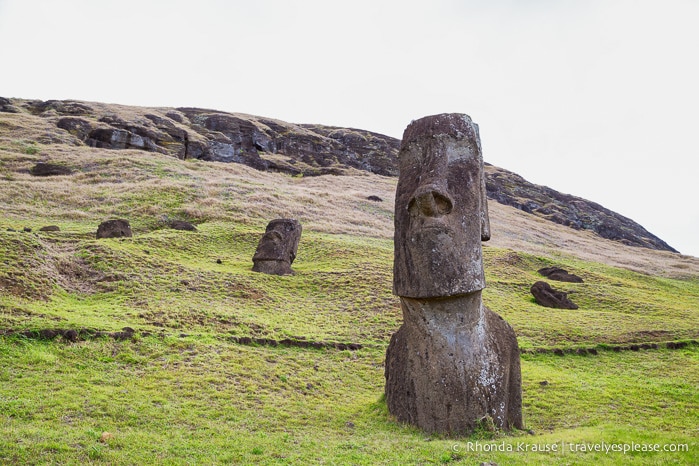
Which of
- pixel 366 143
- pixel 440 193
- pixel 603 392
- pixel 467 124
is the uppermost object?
pixel 366 143

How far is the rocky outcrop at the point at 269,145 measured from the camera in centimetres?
7462

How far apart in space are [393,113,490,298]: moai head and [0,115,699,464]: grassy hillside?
2532 mm

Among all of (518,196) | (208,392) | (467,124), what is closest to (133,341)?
(208,392)

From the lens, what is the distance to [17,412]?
7570mm

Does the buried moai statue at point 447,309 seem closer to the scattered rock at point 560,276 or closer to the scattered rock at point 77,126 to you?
the scattered rock at point 560,276

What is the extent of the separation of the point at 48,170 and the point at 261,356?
44.2 m

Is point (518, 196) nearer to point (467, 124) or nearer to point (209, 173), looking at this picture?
point (209, 173)

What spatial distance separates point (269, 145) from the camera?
99875mm

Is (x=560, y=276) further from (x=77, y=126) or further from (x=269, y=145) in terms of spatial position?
(x=269, y=145)

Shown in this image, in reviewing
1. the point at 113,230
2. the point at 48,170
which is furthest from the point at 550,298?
the point at 48,170

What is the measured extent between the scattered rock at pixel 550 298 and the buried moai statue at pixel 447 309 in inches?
606

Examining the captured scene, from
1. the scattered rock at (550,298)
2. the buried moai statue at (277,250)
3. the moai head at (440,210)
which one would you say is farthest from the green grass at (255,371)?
the moai head at (440,210)

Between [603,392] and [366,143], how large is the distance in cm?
10959

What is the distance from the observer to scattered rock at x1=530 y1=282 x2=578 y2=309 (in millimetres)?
23391
